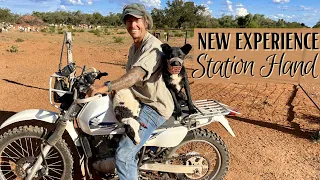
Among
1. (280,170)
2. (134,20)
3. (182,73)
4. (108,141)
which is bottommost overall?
(280,170)

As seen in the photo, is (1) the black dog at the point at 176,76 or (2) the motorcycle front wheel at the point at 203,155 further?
(2) the motorcycle front wheel at the point at 203,155

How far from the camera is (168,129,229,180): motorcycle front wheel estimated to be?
3668mm

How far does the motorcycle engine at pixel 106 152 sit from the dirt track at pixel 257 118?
1645 millimetres

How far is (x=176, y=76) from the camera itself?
12.8 feet

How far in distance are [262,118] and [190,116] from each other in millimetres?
3348

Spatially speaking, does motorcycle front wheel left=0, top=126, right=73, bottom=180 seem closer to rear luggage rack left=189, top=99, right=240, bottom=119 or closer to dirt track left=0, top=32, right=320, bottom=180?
rear luggage rack left=189, top=99, right=240, bottom=119

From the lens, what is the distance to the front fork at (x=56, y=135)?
3311mm

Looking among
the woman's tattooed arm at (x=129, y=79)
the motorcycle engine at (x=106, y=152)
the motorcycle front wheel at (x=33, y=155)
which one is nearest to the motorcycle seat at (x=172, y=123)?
the motorcycle engine at (x=106, y=152)

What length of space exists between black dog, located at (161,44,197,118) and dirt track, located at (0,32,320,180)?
1209 mm

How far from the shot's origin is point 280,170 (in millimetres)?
4492

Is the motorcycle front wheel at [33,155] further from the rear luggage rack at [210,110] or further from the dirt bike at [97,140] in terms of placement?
the rear luggage rack at [210,110]

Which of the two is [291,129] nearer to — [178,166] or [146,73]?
[178,166]

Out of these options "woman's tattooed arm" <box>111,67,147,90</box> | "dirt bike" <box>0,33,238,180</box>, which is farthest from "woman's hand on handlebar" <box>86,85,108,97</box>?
"dirt bike" <box>0,33,238,180</box>

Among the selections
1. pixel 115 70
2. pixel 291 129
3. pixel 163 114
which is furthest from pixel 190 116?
pixel 115 70
